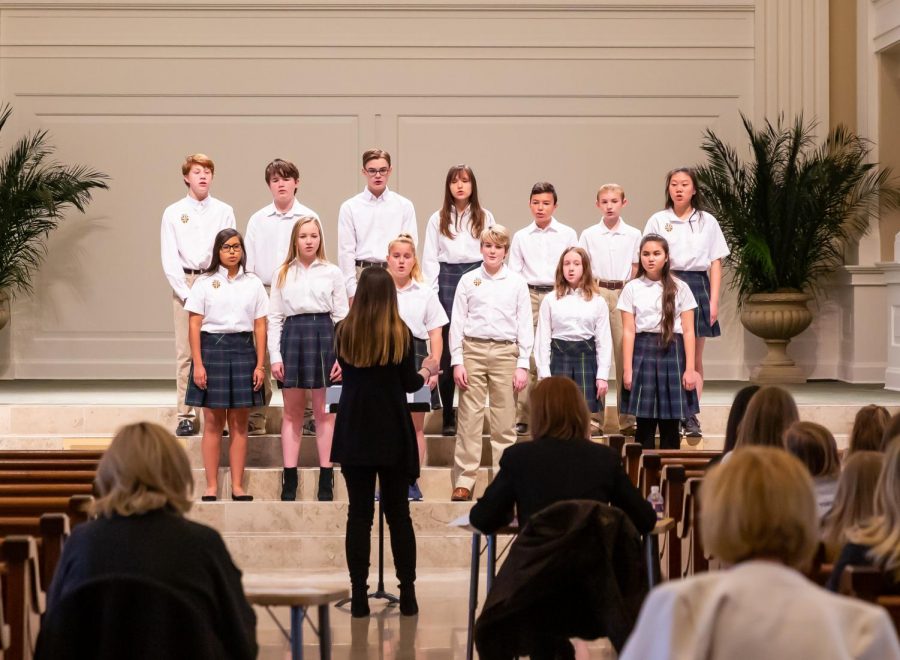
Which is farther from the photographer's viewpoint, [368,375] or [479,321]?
[479,321]

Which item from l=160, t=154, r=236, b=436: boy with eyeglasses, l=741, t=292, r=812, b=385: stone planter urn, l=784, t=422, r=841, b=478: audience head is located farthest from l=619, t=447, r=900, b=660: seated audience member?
l=741, t=292, r=812, b=385: stone planter urn

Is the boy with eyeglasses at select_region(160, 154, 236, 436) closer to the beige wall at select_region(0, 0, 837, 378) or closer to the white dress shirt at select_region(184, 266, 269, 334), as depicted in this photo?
the white dress shirt at select_region(184, 266, 269, 334)

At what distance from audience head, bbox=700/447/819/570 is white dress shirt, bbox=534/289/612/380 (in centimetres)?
510

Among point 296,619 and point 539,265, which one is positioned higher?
point 539,265

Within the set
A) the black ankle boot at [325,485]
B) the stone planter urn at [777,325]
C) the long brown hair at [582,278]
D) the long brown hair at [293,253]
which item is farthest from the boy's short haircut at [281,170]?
the stone planter urn at [777,325]

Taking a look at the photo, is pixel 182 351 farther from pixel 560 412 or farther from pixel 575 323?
pixel 560 412

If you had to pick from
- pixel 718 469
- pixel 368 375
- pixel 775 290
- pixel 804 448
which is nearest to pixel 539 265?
pixel 368 375

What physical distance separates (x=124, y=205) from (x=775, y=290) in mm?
5537

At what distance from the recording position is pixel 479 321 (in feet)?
23.9

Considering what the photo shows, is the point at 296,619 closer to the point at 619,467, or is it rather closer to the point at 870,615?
the point at 619,467

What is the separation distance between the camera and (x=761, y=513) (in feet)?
7.07

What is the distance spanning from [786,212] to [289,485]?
5.17 metres

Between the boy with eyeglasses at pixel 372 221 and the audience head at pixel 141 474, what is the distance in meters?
4.76

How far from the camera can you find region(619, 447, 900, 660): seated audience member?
81.0 inches
